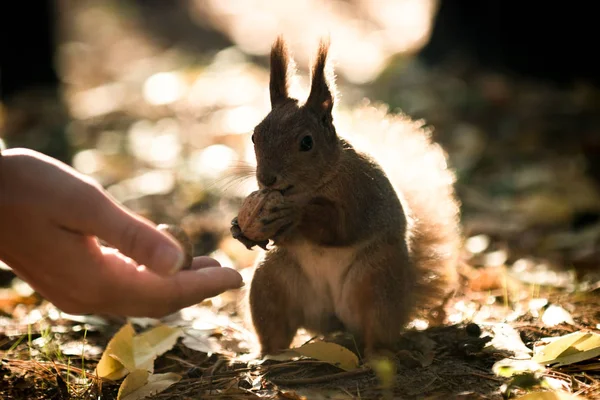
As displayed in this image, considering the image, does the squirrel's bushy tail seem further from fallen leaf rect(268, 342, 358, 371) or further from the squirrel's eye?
fallen leaf rect(268, 342, 358, 371)

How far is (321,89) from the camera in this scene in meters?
2.29

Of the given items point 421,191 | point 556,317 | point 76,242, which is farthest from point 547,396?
point 421,191

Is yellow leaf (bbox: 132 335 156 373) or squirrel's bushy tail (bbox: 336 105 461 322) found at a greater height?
squirrel's bushy tail (bbox: 336 105 461 322)

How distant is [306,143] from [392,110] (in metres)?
A: 2.70

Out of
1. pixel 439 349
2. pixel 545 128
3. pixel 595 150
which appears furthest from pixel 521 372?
pixel 545 128

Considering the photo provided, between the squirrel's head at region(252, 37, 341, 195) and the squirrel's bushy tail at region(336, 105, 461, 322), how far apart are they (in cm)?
19

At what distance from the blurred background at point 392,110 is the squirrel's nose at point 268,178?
435 millimetres

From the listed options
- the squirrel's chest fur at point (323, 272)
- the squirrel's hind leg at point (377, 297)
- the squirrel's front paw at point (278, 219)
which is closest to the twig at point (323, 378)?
the squirrel's hind leg at point (377, 297)

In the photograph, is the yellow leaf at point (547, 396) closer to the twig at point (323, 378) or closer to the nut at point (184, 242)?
the twig at point (323, 378)

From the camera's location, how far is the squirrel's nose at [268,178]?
2121 millimetres

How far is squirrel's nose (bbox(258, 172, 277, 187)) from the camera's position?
83.5 inches

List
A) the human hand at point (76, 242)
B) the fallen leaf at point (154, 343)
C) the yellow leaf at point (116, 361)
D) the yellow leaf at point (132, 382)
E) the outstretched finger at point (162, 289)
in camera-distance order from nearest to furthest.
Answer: the human hand at point (76, 242) < the outstretched finger at point (162, 289) < the yellow leaf at point (132, 382) < the yellow leaf at point (116, 361) < the fallen leaf at point (154, 343)

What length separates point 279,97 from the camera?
238cm

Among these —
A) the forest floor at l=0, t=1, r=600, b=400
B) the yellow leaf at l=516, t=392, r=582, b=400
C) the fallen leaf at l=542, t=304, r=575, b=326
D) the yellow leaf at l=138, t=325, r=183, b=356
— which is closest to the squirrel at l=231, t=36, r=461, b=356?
A: the forest floor at l=0, t=1, r=600, b=400
